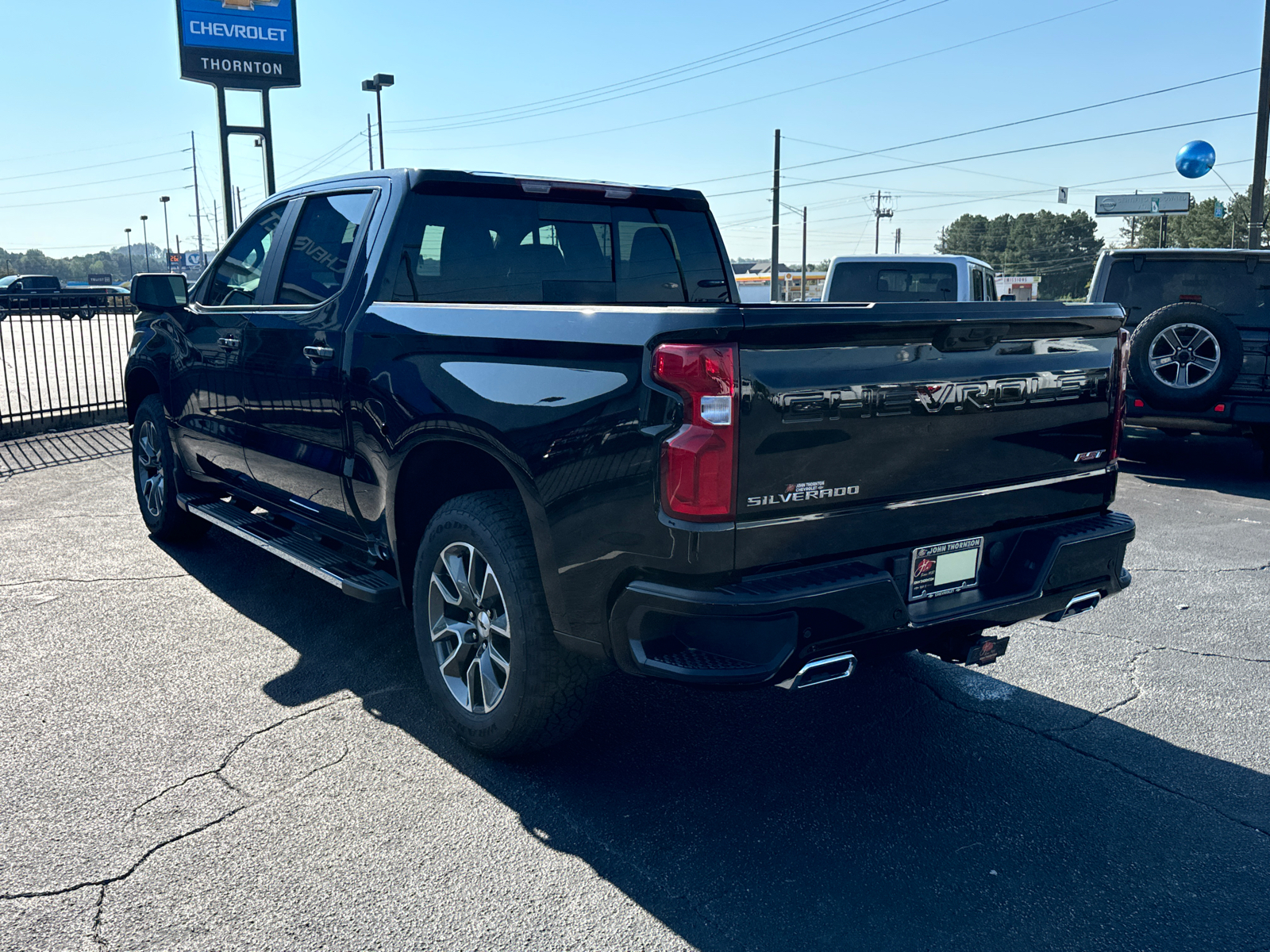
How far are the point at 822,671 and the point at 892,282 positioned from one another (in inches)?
401

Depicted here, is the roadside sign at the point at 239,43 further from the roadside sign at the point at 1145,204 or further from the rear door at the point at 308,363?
the roadside sign at the point at 1145,204

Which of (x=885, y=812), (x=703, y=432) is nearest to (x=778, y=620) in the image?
(x=703, y=432)

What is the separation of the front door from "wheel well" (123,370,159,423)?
537 mm

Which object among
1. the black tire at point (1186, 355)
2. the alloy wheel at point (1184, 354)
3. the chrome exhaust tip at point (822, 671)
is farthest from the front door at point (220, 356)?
the alloy wheel at point (1184, 354)

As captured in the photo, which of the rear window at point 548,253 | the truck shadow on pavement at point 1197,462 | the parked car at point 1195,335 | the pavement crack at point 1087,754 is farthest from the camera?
the truck shadow on pavement at point 1197,462

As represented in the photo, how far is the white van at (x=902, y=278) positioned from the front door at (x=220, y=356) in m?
7.92

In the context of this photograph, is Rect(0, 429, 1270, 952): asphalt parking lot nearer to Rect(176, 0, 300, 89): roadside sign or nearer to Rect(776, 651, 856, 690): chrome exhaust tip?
Rect(776, 651, 856, 690): chrome exhaust tip

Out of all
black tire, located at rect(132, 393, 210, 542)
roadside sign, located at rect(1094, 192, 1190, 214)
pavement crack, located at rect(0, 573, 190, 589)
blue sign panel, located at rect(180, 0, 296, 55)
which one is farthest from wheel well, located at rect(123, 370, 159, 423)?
roadside sign, located at rect(1094, 192, 1190, 214)

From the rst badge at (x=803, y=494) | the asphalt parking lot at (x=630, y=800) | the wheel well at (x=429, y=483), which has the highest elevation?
the rst badge at (x=803, y=494)

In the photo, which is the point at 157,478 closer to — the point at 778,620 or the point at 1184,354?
the point at 778,620

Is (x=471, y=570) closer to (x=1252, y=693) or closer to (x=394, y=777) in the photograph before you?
(x=394, y=777)

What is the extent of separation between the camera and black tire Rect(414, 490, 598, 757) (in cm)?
317

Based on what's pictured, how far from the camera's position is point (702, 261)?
5.02 meters

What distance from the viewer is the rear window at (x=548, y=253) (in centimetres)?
405
